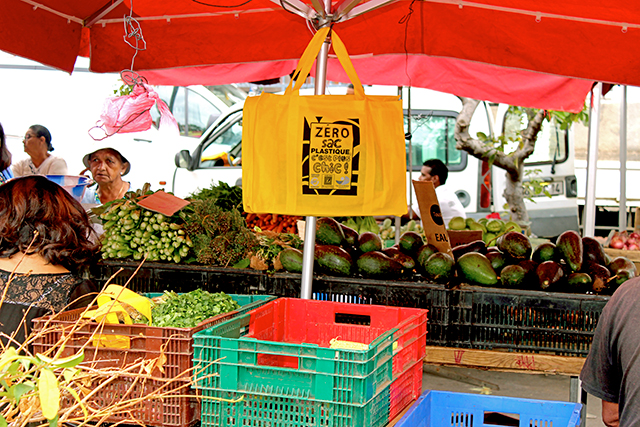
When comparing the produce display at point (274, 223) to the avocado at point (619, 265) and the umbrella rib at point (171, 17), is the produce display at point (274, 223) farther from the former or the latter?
the avocado at point (619, 265)

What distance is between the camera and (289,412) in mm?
1819

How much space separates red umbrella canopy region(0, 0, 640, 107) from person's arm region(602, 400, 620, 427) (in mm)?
2509

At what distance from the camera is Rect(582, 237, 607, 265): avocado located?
3.37 metres

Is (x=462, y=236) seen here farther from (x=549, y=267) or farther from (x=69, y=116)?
(x=69, y=116)

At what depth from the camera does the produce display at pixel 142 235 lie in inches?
150

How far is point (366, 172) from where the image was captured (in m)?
2.55

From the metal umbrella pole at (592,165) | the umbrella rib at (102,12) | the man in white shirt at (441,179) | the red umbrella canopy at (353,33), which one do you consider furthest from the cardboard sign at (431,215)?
the man in white shirt at (441,179)

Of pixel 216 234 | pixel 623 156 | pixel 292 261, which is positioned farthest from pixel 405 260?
pixel 623 156

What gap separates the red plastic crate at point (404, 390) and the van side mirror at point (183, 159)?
681cm

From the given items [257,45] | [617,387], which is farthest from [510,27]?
[617,387]

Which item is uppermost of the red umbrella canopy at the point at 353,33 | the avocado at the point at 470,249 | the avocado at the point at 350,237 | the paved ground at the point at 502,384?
the red umbrella canopy at the point at 353,33

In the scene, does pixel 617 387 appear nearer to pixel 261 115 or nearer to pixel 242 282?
pixel 261 115

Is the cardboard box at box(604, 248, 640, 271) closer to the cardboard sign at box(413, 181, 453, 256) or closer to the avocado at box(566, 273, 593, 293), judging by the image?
the avocado at box(566, 273, 593, 293)

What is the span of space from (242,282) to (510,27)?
247cm
